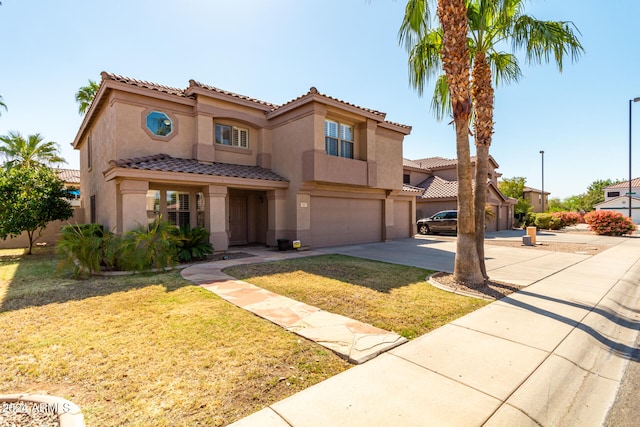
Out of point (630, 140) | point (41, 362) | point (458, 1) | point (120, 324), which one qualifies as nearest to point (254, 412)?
point (41, 362)

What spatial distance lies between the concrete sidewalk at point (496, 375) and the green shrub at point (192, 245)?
8.46 m

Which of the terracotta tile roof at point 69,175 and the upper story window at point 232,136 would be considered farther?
the terracotta tile roof at point 69,175

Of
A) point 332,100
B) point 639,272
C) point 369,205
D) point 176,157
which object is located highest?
point 332,100

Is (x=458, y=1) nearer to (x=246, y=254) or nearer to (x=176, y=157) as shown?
Answer: (x=246, y=254)

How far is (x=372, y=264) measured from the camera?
33.2 feet

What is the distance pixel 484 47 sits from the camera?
8.16 metres

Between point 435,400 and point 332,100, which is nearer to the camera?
point 435,400

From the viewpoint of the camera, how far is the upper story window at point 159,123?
11953mm

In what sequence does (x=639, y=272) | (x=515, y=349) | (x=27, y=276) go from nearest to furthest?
1. (x=515, y=349)
2. (x=27, y=276)
3. (x=639, y=272)

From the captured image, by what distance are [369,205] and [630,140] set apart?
21877 millimetres

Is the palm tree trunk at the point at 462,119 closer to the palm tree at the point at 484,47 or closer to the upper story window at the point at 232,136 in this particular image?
the palm tree at the point at 484,47

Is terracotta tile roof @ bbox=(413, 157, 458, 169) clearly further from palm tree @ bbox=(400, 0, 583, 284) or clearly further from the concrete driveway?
palm tree @ bbox=(400, 0, 583, 284)

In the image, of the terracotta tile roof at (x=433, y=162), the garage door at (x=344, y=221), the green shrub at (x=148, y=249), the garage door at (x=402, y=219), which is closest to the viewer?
the green shrub at (x=148, y=249)

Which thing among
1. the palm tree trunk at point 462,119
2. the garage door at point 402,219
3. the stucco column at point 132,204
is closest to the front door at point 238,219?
the stucco column at point 132,204
